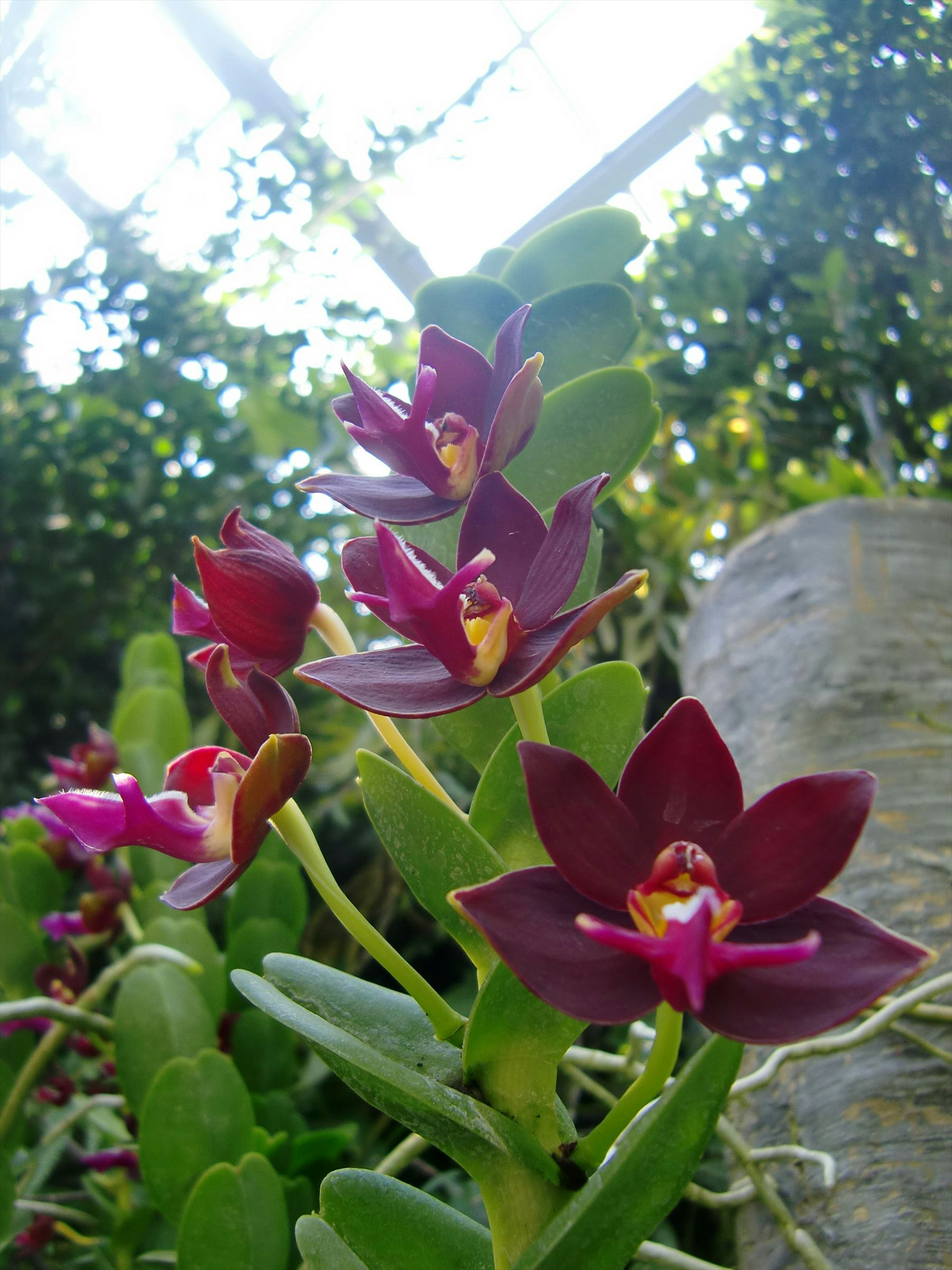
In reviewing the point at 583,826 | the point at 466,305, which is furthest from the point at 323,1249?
the point at 466,305

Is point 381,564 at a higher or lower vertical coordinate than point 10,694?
higher

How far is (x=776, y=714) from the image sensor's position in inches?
42.3

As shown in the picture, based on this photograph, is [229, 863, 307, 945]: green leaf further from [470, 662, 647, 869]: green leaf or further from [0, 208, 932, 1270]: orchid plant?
[470, 662, 647, 869]: green leaf

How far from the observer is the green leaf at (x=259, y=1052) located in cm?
91

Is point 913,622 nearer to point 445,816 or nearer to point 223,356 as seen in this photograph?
point 445,816

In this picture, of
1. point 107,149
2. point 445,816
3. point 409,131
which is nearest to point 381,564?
point 445,816

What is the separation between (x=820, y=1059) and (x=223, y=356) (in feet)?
5.53

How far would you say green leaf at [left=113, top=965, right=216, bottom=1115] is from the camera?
0.79 meters

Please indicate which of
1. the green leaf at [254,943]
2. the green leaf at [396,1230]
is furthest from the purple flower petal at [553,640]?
the green leaf at [254,943]

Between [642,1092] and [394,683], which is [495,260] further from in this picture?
[642,1092]

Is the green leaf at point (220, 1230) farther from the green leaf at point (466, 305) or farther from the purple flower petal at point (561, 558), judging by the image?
the green leaf at point (466, 305)

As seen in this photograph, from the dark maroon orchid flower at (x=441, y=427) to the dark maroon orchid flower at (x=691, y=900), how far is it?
19cm

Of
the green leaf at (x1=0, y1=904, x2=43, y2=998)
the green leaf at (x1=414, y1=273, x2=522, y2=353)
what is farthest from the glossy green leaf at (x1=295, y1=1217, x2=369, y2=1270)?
the green leaf at (x1=0, y1=904, x2=43, y2=998)

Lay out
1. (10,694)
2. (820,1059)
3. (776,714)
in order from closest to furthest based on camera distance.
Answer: (820,1059) → (776,714) → (10,694)
